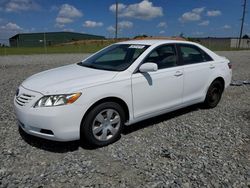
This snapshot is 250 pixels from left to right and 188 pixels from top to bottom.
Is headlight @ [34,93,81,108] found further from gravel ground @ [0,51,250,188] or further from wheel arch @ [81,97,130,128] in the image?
gravel ground @ [0,51,250,188]

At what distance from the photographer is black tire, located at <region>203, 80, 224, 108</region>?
5.39 m

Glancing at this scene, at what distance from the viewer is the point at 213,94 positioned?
558cm

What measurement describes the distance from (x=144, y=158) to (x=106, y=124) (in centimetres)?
75

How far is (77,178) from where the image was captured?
2.99 meters

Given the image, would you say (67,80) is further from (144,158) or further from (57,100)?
(144,158)

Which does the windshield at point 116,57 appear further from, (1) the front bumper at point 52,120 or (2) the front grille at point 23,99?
(2) the front grille at point 23,99

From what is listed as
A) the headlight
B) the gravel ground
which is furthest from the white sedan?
the gravel ground

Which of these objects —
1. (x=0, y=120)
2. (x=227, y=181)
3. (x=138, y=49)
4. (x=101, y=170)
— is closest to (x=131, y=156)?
(x=101, y=170)

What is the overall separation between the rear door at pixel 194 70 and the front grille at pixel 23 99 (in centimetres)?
273

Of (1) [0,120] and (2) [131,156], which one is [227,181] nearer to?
(2) [131,156]

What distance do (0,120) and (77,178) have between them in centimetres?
264

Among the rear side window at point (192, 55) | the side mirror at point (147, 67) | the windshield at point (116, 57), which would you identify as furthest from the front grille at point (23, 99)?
the rear side window at point (192, 55)

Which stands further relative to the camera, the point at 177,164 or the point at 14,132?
the point at 14,132

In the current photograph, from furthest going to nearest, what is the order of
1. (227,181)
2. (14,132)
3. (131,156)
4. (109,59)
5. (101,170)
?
(109,59), (14,132), (131,156), (101,170), (227,181)
